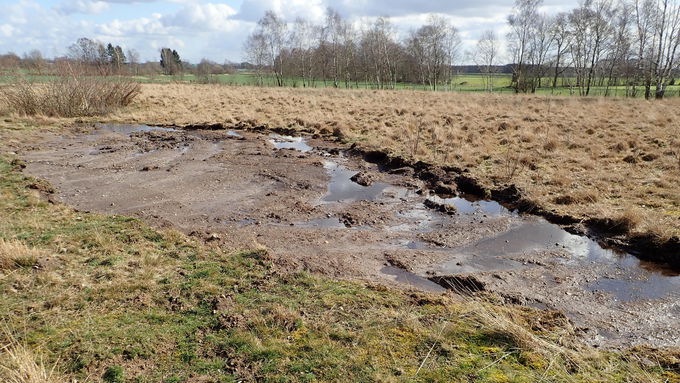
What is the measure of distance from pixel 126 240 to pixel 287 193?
4210 millimetres

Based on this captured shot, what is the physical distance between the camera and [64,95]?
835 inches

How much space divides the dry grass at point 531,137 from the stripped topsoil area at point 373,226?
1460 mm

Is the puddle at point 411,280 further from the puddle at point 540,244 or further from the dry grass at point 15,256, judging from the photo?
the dry grass at point 15,256

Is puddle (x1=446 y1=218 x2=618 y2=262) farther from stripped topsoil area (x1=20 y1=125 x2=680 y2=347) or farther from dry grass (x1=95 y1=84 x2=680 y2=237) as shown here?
dry grass (x1=95 y1=84 x2=680 y2=237)

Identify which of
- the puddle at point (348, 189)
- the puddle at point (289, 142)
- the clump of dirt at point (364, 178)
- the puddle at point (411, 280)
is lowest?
the puddle at point (411, 280)

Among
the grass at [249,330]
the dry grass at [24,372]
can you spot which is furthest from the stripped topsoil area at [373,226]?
the dry grass at [24,372]

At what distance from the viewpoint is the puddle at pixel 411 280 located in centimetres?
560

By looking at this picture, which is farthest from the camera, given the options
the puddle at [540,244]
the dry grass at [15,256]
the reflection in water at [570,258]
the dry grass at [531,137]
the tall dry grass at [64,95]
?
the tall dry grass at [64,95]

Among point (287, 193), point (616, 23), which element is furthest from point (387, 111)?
point (616, 23)

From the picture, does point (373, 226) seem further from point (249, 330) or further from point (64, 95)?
point (64, 95)

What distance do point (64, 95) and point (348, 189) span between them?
18.5 meters

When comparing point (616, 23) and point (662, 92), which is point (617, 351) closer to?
point (662, 92)

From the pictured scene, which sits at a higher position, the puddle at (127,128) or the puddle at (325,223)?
the puddle at (127,128)

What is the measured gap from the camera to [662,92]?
100 ft
